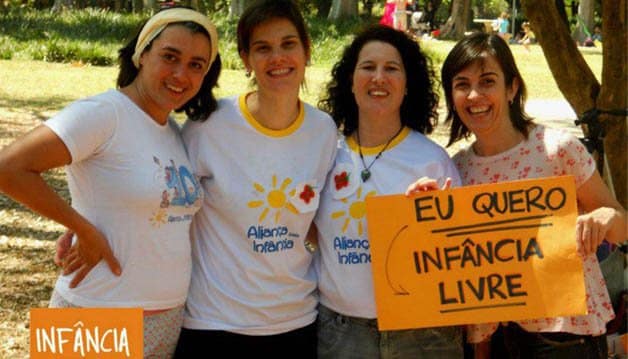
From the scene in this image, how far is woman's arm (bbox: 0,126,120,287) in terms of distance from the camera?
97.3 inches

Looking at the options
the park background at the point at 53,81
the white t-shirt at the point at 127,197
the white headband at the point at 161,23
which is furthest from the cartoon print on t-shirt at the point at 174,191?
the park background at the point at 53,81

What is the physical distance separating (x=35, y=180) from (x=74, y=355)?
0.59 m

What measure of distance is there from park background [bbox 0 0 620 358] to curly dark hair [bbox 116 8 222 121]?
106 cm

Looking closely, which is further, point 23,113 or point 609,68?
point 23,113

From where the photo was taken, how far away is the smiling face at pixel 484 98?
2.94m

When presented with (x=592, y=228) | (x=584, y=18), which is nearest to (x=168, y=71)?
(x=592, y=228)

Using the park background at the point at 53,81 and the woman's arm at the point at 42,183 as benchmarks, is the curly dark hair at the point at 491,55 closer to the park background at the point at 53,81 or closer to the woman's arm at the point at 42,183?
the park background at the point at 53,81

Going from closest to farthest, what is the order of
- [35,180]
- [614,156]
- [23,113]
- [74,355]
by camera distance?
[35,180] < [74,355] < [614,156] < [23,113]

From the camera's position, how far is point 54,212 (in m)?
2.61

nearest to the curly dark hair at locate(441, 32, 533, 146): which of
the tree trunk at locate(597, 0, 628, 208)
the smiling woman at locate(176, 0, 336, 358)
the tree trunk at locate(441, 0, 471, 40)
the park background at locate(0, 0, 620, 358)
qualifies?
the smiling woman at locate(176, 0, 336, 358)

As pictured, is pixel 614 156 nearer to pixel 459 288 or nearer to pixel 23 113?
pixel 459 288

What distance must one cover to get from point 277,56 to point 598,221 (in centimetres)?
122

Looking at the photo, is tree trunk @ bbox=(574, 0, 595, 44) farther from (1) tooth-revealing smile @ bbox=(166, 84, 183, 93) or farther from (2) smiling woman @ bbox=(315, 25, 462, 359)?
Answer: (1) tooth-revealing smile @ bbox=(166, 84, 183, 93)

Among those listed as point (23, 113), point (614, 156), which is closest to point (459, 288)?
point (614, 156)
